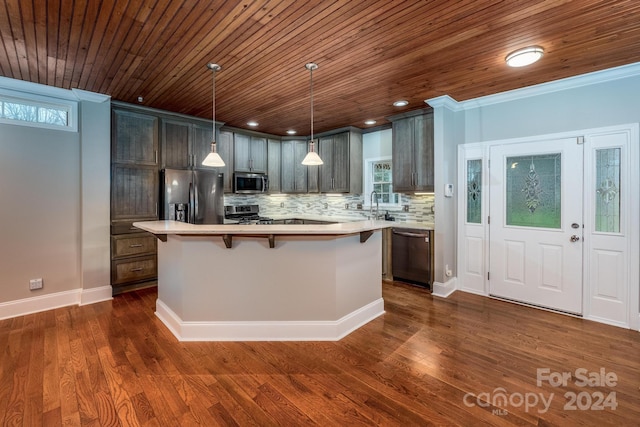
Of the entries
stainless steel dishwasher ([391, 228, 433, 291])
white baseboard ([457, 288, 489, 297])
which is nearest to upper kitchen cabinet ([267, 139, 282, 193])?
stainless steel dishwasher ([391, 228, 433, 291])

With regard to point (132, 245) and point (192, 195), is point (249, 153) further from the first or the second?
point (132, 245)

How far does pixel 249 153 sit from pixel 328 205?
1858 mm

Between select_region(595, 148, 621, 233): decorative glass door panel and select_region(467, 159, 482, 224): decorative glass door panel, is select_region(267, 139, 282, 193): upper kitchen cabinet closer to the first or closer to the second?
select_region(467, 159, 482, 224): decorative glass door panel

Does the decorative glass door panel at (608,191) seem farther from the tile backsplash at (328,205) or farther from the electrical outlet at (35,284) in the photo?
the electrical outlet at (35,284)

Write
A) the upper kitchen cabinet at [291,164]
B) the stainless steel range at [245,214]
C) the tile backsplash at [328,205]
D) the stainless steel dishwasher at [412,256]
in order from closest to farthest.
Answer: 1. the stainless steel dishwasher at [412,256]
2. the tile backsplash at [328,205]
3. the stainless steel range at [245,214]
4. the upper kitchen cabinet at [291,164]

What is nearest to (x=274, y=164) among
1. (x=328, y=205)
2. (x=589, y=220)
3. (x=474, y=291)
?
(x=328, y=205)

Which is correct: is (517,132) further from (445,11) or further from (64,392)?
(64,392)

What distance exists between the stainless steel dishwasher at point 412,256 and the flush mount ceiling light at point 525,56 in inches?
85.6

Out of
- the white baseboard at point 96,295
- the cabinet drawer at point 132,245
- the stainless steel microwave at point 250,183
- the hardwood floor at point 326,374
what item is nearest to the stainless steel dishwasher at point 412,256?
the hardwood floor at point 326,374

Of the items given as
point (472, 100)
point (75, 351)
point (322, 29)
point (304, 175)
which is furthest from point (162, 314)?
point (472, 100)

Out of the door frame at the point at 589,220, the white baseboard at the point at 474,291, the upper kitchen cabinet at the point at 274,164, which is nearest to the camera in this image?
the door frame at the point at 589,220

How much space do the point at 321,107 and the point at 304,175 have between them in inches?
74.8

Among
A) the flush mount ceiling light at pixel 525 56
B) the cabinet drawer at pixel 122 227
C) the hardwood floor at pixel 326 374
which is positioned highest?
the flush mount ceiling light at pixel 525 56

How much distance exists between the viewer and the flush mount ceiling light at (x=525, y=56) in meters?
2.58
